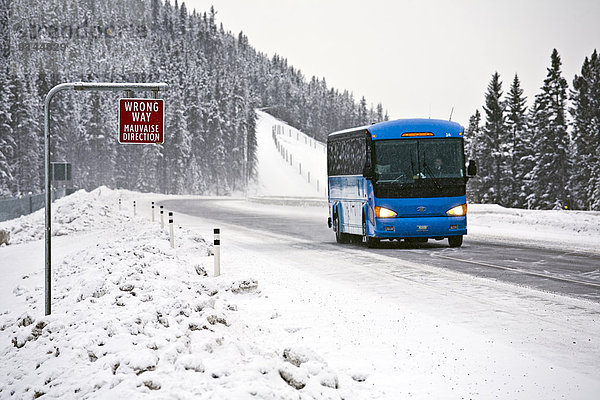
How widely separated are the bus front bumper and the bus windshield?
1.08 m

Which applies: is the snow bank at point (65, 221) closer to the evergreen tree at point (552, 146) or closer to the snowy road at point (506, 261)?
the snowy road at point (506, 261)

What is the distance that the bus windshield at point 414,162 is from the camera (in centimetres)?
2208

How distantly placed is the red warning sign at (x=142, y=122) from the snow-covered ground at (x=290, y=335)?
8.82 ft

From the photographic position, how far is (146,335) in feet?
28.1

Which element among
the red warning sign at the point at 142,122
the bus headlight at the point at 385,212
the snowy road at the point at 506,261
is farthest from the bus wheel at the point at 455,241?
the red warning sign at the point at 142,122

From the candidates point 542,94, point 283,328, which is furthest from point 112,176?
point 283,328

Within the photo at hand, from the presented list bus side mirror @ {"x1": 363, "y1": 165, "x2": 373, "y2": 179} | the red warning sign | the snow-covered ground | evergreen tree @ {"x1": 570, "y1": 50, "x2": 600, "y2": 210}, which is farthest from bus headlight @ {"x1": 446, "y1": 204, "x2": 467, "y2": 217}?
evergreen tree @ {"x1": 570, "y1": 50, "x2": 600, "y2": 210}

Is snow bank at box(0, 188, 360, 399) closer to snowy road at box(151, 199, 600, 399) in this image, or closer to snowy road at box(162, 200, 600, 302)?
snowy road at box(151, 199, 600, 399)

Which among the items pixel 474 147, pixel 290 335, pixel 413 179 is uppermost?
pixel 474 147

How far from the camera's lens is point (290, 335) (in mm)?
9805

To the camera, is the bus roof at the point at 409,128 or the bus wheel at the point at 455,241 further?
the bus wheel at the point at 455,241

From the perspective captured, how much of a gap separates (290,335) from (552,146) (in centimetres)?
6937

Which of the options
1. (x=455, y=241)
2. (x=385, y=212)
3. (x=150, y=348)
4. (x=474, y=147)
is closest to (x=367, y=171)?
(x=385, y=212)

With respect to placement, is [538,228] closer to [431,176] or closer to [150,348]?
[431,176]
